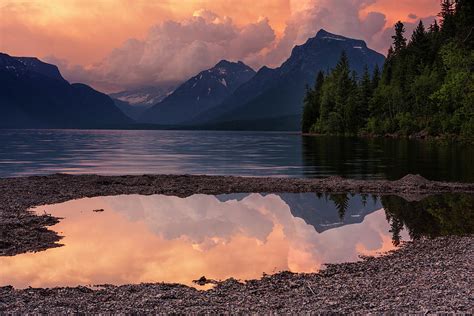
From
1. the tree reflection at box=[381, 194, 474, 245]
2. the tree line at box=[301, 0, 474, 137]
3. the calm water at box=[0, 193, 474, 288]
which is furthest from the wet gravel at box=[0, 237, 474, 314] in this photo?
the tree line at box=[301, 0, 474, 137]

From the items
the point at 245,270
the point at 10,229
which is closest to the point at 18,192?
the point at 10,229

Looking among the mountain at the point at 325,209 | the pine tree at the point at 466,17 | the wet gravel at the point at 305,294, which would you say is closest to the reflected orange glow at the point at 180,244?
the mountain at the point at 325,209

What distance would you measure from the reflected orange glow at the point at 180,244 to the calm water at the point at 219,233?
0.04m

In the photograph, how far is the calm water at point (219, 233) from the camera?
68.0 feet

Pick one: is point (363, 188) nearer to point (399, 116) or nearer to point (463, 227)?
point (463, 227)

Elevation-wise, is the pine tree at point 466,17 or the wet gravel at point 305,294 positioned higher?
the pine tree at point 466,17

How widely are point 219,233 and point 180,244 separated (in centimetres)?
345

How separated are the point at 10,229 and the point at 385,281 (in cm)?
1879

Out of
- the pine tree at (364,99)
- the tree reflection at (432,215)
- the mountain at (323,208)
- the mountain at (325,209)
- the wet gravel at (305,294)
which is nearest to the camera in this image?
the wet gravel at (305,294)

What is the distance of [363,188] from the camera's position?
44.8m

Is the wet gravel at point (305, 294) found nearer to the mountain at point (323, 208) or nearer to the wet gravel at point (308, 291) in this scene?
the wet gravel at point (308, 291)

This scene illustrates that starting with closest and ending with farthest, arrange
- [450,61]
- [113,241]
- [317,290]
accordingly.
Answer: [317,290], [113,241], [450,61]

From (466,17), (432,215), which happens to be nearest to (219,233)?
(432,215)

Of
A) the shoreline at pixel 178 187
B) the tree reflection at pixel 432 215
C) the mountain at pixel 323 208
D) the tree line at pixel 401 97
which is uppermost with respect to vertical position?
the tree line at pixel 401 97
